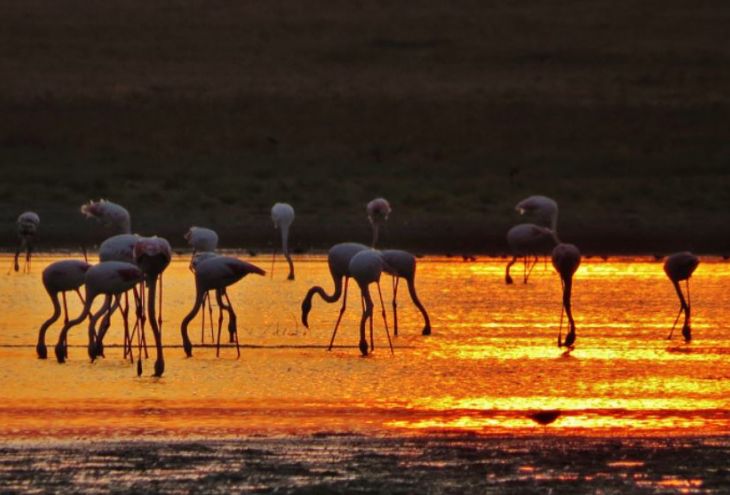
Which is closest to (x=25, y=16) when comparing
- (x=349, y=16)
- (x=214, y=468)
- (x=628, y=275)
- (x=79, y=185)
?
(x=349, y=16)

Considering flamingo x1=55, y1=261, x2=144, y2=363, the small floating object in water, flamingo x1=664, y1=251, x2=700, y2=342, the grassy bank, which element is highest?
the grassy bank

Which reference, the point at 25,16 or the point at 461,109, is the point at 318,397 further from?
the point at 25,16

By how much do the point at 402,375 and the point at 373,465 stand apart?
3.15 meters

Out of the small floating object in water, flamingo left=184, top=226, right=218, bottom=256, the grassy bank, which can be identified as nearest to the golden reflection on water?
the small floating object in water

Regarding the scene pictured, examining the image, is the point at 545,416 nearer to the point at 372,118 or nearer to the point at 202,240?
the point at 202,240

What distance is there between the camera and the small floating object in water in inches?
369

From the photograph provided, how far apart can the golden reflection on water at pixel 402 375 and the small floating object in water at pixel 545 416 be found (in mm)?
57

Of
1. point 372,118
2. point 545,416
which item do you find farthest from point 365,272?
point 372,118

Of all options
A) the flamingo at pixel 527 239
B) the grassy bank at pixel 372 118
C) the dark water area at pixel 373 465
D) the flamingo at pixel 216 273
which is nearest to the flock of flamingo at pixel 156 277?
the flamingo at pixel 216 273

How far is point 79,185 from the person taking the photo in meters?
30.0

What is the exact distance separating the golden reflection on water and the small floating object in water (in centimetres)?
6

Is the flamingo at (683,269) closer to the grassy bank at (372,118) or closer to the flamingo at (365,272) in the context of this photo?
the flamingo at (365,272)

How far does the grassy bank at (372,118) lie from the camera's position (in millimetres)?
27828

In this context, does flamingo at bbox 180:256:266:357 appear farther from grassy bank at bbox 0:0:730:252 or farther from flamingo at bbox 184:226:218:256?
grassy bank at bbox 0:0:730:252
